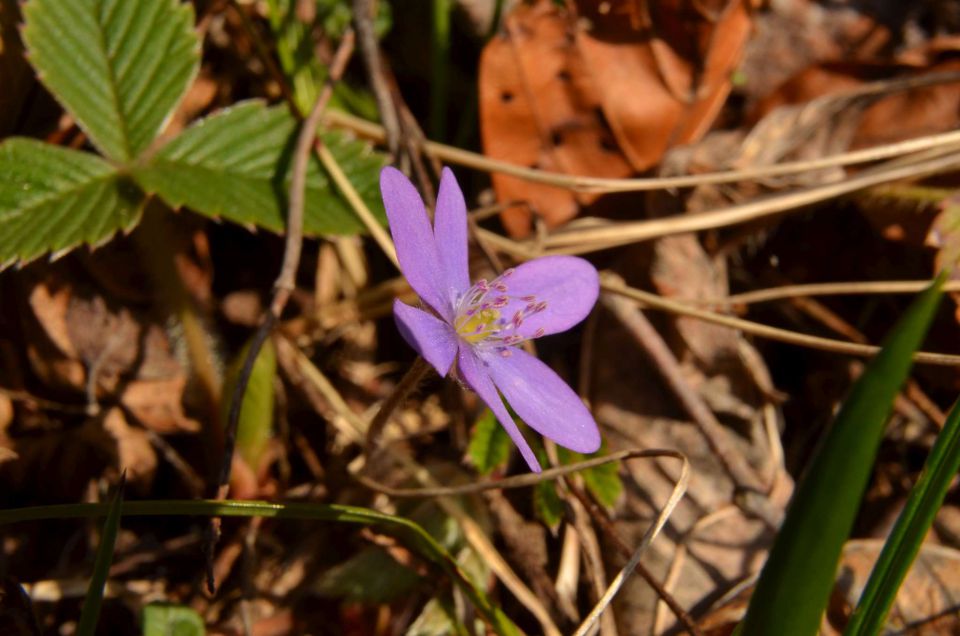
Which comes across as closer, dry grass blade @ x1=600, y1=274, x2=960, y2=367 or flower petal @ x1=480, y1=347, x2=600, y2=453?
flower petal @ x1=480, y1=347, x2=600, y2=453

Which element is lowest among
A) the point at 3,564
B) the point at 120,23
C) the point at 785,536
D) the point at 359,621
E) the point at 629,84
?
the point at 359,621

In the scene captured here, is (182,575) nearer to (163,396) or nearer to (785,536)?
(163,396)

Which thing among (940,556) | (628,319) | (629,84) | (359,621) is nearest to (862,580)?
(940,556)

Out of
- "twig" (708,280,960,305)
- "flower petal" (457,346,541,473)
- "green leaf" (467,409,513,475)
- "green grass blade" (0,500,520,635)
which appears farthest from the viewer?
"twig" (708,280,960,305)

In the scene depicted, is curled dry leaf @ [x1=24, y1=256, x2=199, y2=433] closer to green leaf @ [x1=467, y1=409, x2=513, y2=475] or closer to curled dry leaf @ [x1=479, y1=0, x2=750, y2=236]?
green leaf @ [x1=467, y1=409, x2=513, y2=475]

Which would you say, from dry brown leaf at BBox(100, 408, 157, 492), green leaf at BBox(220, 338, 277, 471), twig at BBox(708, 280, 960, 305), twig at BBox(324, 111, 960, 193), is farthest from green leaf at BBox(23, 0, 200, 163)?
twig at BBox(708, 280, 960, 305)
